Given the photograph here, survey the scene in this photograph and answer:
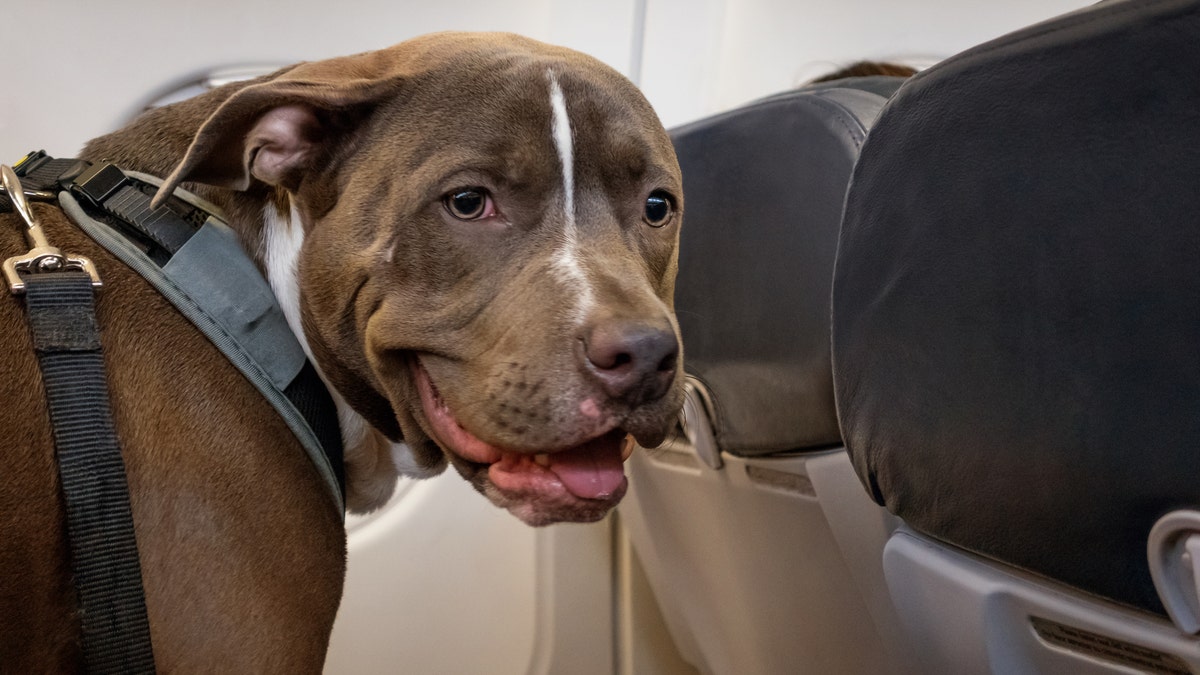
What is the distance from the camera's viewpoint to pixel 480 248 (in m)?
1.37

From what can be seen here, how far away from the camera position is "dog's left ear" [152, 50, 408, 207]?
4.28ft

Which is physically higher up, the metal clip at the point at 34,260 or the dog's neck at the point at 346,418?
the metal clip at the point at 34,260

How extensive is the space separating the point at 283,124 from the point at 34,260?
359 millimetres

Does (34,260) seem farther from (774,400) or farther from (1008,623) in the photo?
(1008,623)

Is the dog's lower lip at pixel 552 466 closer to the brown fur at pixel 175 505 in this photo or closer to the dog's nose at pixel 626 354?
the dog's nose at pixel 626 354

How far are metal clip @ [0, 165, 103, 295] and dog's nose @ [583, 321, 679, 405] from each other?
0.64m

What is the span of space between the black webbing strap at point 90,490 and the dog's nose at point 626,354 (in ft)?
1.97

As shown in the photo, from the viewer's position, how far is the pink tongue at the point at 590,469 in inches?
51.3

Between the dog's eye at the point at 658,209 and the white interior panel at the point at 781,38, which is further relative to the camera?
the white interior panel at the point at 781,38

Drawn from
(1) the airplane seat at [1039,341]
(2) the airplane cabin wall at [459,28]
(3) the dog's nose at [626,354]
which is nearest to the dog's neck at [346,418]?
(3) the dog's nose at [626,354]

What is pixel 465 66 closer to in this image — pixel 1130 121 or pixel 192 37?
pixel 1130 121

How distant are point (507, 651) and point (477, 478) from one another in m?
1.58

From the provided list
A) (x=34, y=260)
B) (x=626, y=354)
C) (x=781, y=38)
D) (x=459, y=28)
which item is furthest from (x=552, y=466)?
(x=781, y=38)

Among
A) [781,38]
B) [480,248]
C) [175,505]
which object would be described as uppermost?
[480,248]
